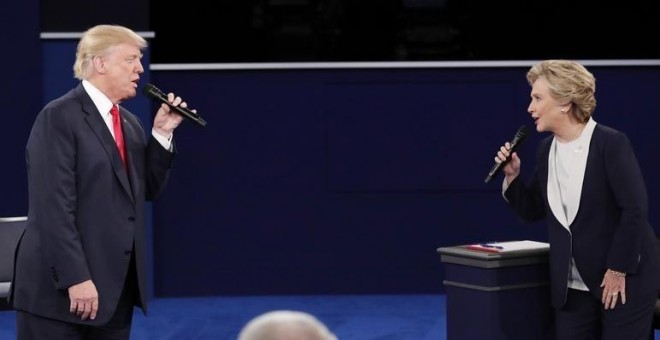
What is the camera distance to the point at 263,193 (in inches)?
286

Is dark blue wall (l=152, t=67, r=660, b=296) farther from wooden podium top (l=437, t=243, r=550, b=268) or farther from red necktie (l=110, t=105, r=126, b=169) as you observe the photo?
red necktie (l=110, t=105, r=126, b=169)

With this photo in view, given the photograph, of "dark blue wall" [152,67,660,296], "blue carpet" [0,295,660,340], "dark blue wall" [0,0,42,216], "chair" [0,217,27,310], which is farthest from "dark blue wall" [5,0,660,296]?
"chair" [0,217,27,310]

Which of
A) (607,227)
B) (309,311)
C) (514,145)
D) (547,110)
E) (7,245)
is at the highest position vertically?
(547,110)

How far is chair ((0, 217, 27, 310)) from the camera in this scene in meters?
5.09

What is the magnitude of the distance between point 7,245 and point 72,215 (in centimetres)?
188

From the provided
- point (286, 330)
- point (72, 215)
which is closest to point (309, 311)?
point (72, 215)

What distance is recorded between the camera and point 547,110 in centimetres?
392

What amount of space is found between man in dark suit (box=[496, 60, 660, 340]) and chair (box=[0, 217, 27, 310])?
2250mm

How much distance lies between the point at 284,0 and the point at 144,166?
3748mm

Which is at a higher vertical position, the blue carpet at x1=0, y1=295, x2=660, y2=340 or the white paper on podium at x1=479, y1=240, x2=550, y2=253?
the white paper on podium at x1=479, y1=240, x2=550, y2=253

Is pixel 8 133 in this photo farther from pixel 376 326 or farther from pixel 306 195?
pixel 376 326

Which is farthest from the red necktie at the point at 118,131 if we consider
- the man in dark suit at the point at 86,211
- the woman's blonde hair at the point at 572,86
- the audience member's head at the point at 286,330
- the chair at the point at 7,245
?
the audience member's head at the point at 286,330

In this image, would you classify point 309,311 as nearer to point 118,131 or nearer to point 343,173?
point 343,173

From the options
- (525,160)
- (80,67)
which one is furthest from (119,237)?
(525,160)
